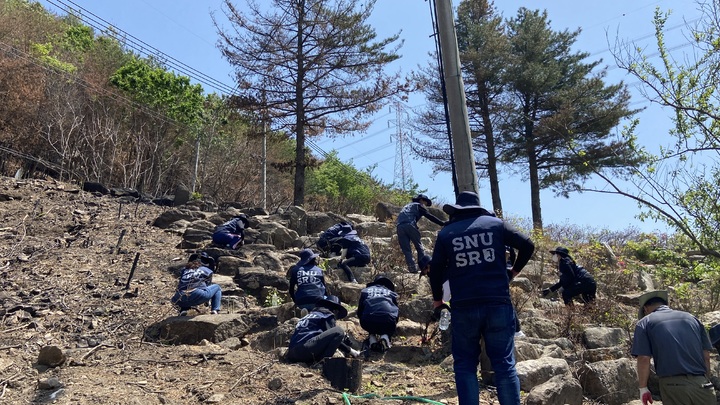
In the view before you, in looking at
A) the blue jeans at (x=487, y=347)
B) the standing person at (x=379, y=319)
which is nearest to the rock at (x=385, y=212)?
the standing person at (x=379, y=319)

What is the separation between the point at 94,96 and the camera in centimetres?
2269

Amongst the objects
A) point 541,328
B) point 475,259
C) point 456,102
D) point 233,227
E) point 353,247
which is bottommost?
point 541,328

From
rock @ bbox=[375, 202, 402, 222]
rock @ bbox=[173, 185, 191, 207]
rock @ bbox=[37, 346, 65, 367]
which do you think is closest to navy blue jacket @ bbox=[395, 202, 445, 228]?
rock @ bbox=[37, 346, 65, 367]

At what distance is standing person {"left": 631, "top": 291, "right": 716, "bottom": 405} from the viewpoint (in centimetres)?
536

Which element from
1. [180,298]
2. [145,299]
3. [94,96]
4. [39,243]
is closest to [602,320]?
[180,298]

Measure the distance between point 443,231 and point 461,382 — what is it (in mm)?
1200

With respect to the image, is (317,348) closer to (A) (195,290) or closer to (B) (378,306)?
(B) (378,306)

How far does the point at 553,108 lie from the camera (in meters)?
24.2

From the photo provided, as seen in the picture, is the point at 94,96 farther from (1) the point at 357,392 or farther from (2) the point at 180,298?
(1) the point at 357,392

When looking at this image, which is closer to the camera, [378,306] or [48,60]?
[378,306]

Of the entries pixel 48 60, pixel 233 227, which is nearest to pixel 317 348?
pixel 233 227

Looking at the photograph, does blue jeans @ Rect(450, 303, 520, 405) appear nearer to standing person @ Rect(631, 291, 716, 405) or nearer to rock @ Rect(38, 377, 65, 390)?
standing person @ Rect(631, 291, 716, 405)

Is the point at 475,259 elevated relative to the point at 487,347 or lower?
elevated

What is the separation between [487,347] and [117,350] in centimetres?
457
